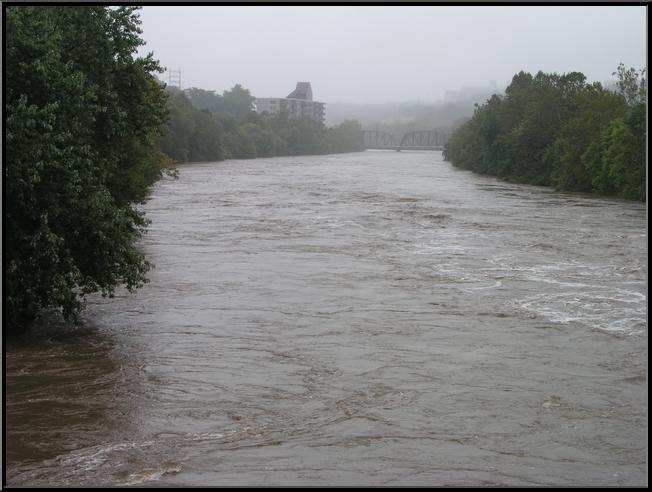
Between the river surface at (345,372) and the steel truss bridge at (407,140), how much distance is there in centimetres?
13219

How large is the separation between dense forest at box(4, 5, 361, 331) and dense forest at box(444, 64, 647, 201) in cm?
2897

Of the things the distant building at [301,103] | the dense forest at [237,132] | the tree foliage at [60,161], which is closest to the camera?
the tree foliage at [60,161]

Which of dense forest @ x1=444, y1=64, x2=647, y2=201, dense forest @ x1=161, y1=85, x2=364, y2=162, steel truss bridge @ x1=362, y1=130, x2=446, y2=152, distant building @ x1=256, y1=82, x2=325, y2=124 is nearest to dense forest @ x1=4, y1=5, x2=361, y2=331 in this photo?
dense forest @ x1=161, y1=85, x2=364, y2=162

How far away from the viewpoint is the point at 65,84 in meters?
13.1

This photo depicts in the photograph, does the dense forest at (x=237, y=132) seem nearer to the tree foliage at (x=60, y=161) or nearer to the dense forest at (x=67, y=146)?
the dense forest at (x=67, y=146)

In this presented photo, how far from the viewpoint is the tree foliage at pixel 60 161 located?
11.9 m

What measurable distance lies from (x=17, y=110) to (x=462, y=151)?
73.3 meters

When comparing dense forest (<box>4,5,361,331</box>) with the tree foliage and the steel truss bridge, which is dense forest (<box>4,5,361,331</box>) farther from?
the steel truss bridge

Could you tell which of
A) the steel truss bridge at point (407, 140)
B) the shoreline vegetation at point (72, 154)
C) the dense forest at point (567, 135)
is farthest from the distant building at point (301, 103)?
the shoreline vegetation at point (72, 154)

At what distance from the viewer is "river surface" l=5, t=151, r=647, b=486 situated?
8344 millimetres

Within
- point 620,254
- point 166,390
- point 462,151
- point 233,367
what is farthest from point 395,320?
point 462,151

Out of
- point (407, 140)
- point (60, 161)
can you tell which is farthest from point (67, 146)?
point (407, 140)

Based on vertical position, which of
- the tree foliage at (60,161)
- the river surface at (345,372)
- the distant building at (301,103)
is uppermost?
the distant building at (301,103)

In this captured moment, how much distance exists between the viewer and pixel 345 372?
1173 centimetres
